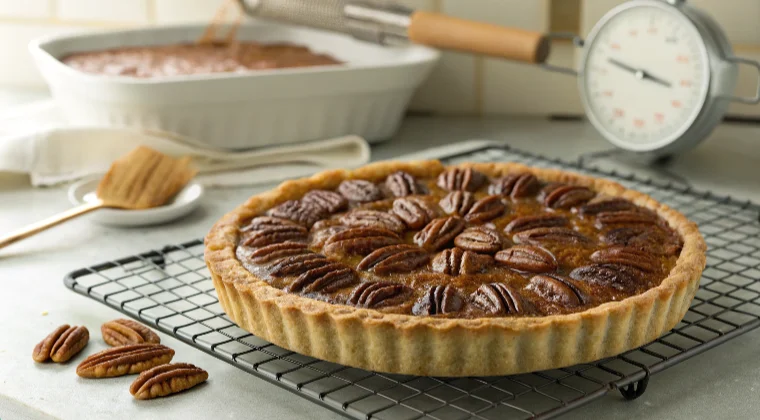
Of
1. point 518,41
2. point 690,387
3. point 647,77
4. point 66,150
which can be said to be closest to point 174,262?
point 66,150

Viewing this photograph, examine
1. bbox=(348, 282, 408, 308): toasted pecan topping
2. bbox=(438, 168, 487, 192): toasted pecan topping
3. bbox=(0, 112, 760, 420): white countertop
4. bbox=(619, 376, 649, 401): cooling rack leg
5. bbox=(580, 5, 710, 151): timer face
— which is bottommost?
bbox=(0, 112, 760, 420): white countertop

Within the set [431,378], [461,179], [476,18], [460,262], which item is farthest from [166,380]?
[476,18]

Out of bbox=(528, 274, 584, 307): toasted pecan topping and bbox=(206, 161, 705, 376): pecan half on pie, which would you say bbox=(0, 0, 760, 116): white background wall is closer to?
bbox=(206, 161, 705, 376): pecan half on pie

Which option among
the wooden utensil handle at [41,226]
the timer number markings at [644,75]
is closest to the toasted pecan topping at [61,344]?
the wooden utensil handle at [41,226]

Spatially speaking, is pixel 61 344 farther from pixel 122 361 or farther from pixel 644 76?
pixel 644 76

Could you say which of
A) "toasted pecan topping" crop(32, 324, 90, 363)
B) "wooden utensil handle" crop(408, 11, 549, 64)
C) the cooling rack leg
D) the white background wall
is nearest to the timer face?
"wooden utensil handle" crop(408, 11, 549, 64)

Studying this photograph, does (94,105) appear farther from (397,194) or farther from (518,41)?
(518,41)
